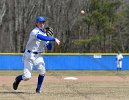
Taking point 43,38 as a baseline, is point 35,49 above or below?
below

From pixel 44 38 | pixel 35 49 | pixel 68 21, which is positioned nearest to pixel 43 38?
pixel 44 38

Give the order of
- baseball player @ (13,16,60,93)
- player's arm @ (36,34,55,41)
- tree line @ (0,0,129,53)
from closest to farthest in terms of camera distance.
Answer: player's arm @ (36,34,55,41), baseball player @ (13,16,60,93), tree line @ (0,0,129,53)

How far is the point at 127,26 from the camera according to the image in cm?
6125

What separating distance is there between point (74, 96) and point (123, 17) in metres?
49.1

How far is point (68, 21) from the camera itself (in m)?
56.4

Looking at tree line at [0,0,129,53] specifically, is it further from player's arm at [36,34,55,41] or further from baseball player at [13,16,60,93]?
player's arm at [36,34,55,41]

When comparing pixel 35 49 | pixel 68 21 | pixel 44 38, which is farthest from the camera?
pixel 68 21

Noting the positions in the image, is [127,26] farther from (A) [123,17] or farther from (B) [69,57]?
(B) [69,57]

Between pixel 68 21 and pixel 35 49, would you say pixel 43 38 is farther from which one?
pixel 68 21

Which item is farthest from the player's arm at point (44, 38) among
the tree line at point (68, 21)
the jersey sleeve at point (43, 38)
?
the tree line at point (68, 21)

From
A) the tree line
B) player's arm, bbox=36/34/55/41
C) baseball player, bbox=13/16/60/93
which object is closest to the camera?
player's arm, bbox=36/34/55/41

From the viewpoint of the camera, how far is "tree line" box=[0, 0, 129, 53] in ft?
163

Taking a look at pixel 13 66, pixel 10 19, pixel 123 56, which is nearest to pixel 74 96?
pixel 13 66

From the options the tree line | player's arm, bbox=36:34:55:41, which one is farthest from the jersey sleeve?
the tree line
